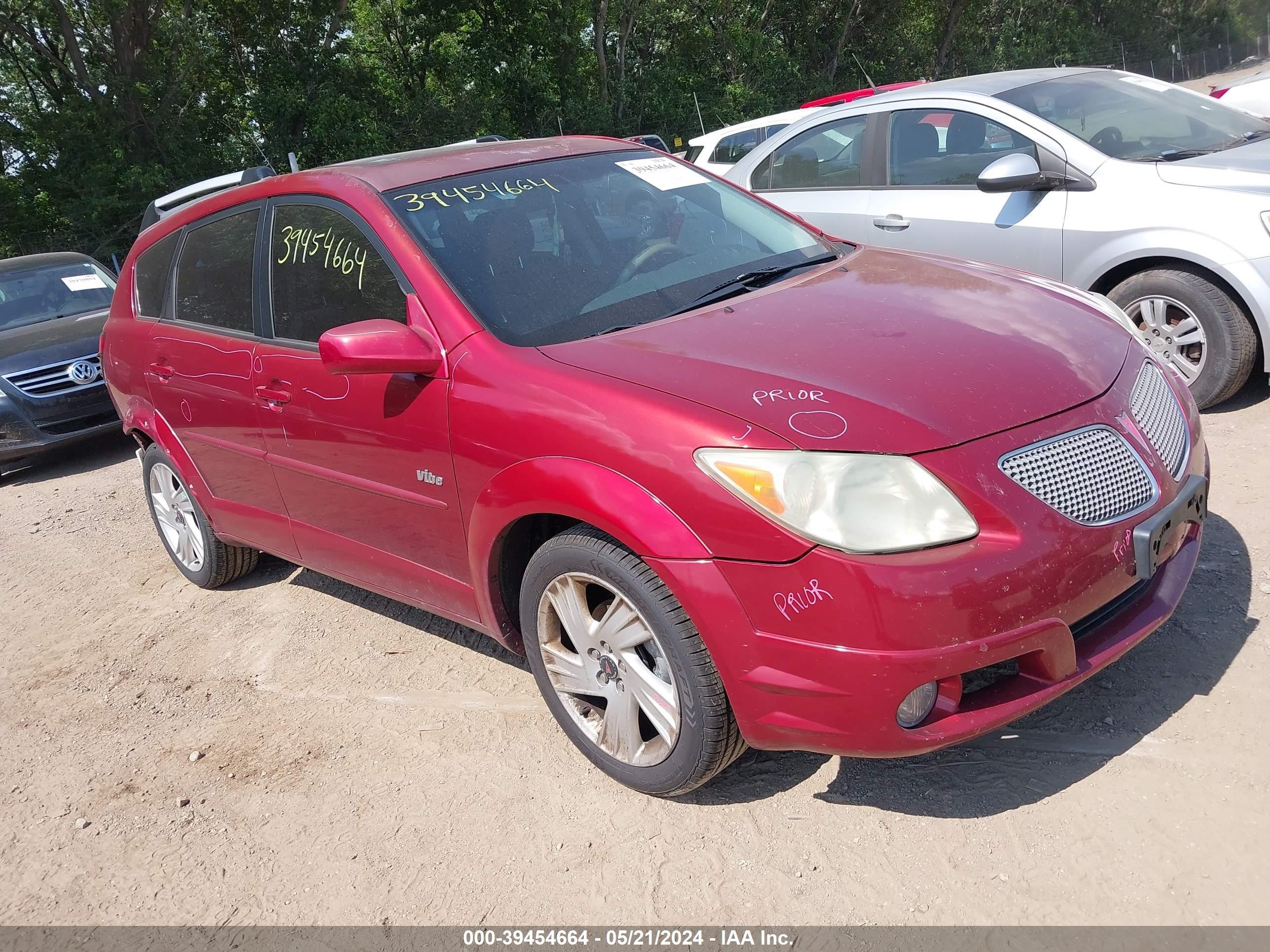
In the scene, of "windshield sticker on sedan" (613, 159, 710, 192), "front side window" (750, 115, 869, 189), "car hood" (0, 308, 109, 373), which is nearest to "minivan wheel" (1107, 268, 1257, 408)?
"front side window" (750, 115, 869, 189)

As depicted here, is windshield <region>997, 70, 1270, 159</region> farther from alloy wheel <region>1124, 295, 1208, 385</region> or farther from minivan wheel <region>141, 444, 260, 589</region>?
minivan wheel <region>141, 444, 260, 589</region>

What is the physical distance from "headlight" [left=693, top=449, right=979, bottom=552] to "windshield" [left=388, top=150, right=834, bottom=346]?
894 millimetres

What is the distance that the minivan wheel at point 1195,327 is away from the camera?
4871 mm

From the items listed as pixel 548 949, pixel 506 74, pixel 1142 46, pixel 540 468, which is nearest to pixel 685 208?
pixel 540 468

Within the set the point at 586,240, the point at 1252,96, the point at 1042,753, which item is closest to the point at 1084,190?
the point at 586,240

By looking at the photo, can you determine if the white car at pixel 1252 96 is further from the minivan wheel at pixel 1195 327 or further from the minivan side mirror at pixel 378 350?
the minivan side mirror at pixel 378 350

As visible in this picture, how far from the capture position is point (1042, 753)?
116 inches

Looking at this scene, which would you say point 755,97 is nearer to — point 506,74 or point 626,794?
point 506,74

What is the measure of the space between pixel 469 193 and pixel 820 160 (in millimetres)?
3534

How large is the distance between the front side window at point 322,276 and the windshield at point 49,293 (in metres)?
6.40

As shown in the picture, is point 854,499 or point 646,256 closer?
point 854,499

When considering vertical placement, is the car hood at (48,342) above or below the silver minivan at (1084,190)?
below

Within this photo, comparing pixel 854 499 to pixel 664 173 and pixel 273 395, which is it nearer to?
pixel 664 173

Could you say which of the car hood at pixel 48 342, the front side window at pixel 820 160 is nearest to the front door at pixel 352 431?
the front side window at pixel 820 160
